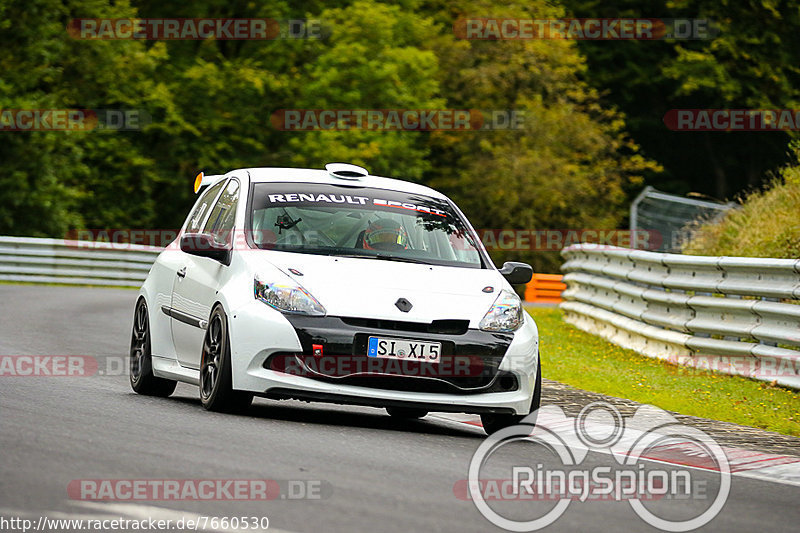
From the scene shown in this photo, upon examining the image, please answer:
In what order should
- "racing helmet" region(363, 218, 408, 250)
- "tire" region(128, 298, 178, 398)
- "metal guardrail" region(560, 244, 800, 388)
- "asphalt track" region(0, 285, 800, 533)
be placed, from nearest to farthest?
1. "asphalt track" region(0, 285, 800, 533)
2. "racing helmet" region(363, 218, 408, 250)
3. "tire" region(128, 298, 178, 398)
4. "metal guardrail" region(560, 244, 800, 388)

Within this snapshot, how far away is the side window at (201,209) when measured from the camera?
11148mm

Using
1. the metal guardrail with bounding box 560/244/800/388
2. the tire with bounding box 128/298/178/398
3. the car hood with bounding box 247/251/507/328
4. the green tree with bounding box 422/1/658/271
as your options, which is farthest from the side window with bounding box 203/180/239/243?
the green tree with bounding box 422/1/658/271

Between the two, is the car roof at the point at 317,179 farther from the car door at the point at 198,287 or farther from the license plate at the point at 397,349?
the license plate at the point at 397,349

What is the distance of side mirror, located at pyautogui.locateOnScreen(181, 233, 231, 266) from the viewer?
959 cm

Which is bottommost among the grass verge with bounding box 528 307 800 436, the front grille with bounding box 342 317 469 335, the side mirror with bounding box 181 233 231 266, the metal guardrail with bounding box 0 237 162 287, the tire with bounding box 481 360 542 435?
the metal guardrail with bounding box 0 237 162 287

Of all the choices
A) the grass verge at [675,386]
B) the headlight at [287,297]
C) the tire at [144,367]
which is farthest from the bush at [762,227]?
the headlight at [287,297]

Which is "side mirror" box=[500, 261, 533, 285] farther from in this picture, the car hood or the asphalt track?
the asphalt track

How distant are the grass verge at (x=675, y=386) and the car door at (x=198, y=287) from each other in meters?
3.69

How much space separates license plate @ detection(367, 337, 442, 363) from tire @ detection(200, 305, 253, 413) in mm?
847

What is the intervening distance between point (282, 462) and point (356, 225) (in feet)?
10.6

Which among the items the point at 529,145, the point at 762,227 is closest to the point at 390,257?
the point at 762,227

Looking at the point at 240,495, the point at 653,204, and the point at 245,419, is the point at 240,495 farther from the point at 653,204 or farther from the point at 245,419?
the point at 653,204

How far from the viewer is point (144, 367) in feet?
35.6

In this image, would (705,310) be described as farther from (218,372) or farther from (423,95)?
(423,95)
